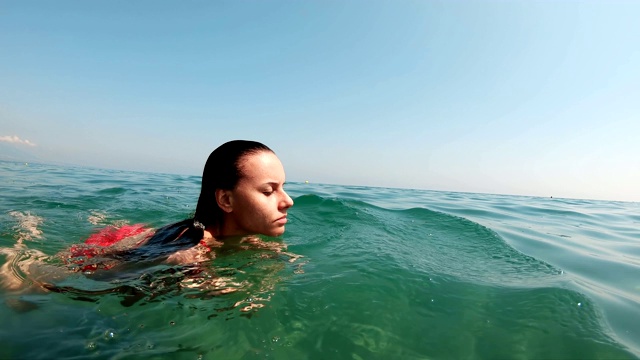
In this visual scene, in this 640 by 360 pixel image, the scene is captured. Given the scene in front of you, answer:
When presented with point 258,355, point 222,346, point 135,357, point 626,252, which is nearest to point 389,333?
point 258,355

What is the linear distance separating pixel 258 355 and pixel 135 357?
2.02ft

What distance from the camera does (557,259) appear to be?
4.33 m

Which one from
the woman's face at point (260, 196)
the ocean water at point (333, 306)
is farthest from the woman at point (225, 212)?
the ocean water at point (333, 306)

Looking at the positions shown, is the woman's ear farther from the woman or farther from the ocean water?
the ocean water

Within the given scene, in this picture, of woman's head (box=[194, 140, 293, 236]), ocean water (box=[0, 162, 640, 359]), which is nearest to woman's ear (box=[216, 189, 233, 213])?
woman's head (box=[194, 140, 293, 236])

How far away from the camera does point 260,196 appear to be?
3.18m

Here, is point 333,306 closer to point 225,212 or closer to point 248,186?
point 248,186

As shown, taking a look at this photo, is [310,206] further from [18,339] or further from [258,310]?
[18,339]

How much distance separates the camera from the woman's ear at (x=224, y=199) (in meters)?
3.26

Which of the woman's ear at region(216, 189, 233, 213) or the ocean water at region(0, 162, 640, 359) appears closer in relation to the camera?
the ocean water at region(0, 162, 640, 359)

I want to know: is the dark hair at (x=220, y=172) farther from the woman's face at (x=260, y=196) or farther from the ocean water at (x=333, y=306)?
the ocean water at (x=333, y=306)

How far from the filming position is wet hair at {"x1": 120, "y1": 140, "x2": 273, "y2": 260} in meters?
3.17

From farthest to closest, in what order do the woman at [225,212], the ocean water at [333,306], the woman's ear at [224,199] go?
the woman's ear at [224,199] → the woman at [225,212] → the ocean water at [333,306]

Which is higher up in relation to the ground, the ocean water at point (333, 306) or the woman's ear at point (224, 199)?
the woman's ear at point (224, 199)
